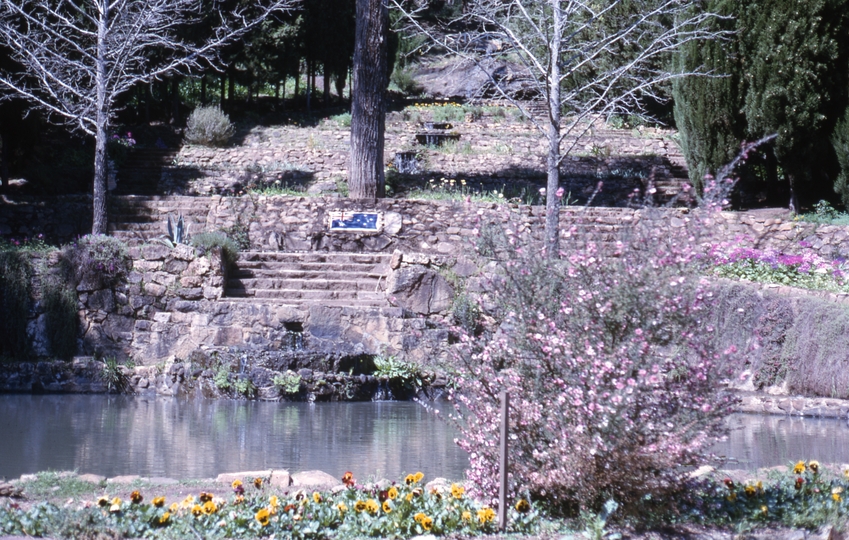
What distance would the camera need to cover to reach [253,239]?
16.8 metres

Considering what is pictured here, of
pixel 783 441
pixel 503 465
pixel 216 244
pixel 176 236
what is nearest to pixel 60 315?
pixel 176 236

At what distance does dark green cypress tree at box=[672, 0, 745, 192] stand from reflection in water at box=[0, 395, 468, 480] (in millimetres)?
9328

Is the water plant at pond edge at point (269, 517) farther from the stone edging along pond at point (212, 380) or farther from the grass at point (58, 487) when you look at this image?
the stone edging along pond at point (212, 380)

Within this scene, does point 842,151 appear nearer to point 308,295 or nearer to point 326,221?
point 326,221

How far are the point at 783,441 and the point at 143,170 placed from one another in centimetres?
1696

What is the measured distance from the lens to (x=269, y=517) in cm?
477

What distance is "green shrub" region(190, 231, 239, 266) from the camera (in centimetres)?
1402

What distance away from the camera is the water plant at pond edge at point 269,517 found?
455 centimetres

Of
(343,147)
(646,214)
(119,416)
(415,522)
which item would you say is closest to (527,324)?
(646,214)

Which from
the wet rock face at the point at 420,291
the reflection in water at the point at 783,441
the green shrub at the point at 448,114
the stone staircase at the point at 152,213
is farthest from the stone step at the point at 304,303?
the green shrub at the point at 448,114

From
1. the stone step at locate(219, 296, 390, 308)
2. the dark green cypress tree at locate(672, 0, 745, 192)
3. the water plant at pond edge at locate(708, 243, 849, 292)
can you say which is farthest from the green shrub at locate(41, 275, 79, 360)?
the dark green cypress tree at locate(672, 0, 745, 192)

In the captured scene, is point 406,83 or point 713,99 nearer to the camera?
point 713,99

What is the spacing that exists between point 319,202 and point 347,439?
9049 mm

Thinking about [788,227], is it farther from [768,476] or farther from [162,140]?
[162,140]
